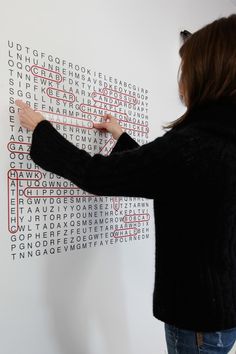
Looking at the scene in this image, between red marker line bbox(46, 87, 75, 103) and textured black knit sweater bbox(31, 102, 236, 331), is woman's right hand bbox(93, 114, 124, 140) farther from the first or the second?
textured black knit sweater bbox(31, 102, 236, 331)

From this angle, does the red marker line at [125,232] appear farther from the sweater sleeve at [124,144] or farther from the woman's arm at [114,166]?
the woman's arm at [114,166]

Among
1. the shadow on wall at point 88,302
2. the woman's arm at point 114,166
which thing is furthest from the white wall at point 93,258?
the woman's arm at point 114,166

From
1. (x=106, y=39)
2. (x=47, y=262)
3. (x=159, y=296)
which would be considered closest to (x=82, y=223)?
(x=47, y=262)

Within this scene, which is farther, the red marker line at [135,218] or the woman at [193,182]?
the red marker line at [135,218]

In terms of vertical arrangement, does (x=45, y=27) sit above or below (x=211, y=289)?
above

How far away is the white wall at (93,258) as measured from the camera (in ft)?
2.85

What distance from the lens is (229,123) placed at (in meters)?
0.73

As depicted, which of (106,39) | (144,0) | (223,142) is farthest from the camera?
(144,0)

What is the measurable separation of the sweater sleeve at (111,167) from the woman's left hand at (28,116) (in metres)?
0.05

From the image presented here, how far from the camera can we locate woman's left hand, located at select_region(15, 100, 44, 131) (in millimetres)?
826

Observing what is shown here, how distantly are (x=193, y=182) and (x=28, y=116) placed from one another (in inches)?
15.6

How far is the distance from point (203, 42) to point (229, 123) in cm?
19

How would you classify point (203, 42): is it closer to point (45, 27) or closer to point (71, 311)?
point (45, 27)

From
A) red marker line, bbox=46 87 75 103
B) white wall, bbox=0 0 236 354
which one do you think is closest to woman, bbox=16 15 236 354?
red marker line, bbox=46 87 75 103
